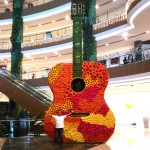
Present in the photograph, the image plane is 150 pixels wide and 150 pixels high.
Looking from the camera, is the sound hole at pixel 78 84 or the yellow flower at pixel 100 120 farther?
the sound hole at pixel 78 84

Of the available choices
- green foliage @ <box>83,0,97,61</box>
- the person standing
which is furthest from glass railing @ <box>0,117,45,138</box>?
green foliage @ <box>83,0,97,61</box>

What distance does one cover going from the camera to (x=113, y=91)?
26.3 metres

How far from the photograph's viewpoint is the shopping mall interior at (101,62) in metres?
13.2

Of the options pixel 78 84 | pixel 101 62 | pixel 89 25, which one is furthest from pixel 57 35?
pixel 78 84

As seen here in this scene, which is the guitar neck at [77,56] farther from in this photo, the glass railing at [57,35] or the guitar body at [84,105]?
the glass railing at [57,35]

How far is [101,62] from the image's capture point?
22328 millimetres

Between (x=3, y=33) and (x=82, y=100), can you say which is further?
(x=3, y=33)

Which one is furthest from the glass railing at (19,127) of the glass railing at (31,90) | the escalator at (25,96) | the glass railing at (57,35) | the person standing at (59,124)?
the glass railing at (57,35)

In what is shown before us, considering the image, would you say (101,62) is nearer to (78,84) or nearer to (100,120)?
(78,84)

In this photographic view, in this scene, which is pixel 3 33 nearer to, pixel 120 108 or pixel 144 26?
pixel 120 108

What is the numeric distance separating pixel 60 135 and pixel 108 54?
66.8 ft

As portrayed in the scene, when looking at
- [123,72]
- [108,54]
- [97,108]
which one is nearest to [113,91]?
[108,54]

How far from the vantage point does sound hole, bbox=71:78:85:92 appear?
9.60 m

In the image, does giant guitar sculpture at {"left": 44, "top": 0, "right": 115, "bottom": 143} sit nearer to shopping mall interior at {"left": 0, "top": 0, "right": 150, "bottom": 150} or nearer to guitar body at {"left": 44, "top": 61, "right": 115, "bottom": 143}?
guitar body at {"left": 44, "top": 61, "right": 115, "bottom": 143}
